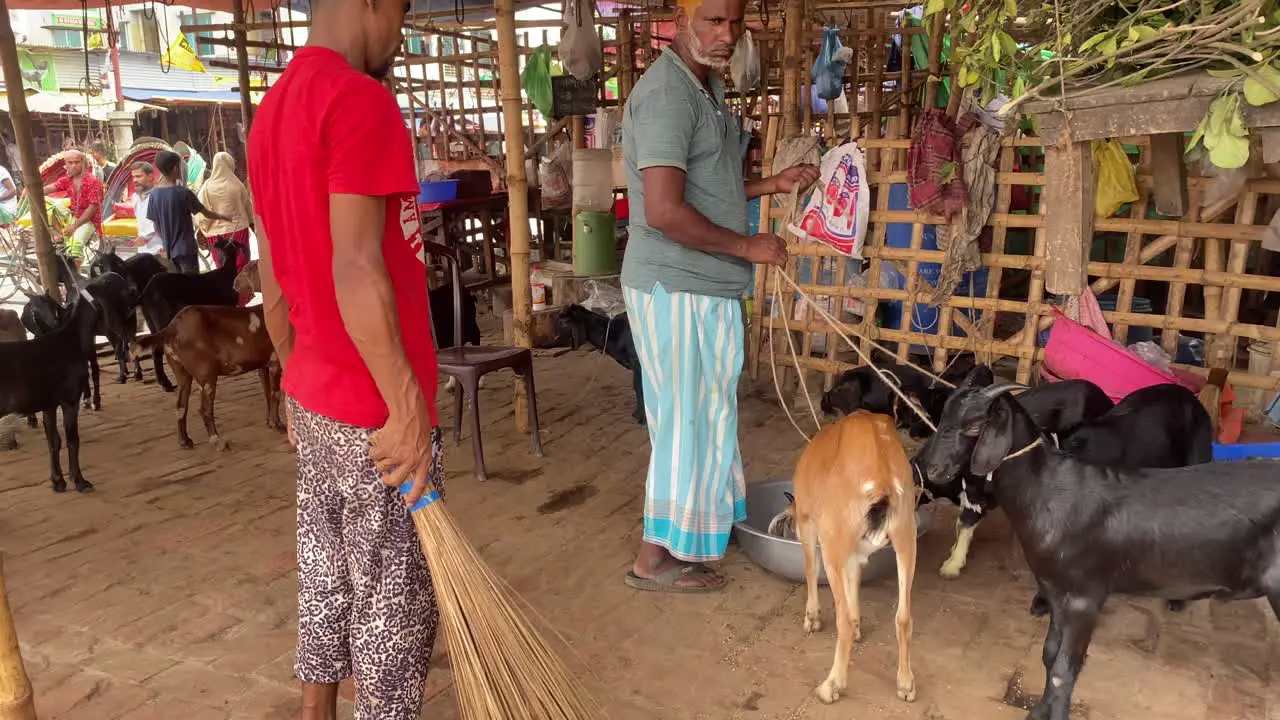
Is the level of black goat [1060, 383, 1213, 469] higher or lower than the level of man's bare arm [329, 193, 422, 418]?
lower

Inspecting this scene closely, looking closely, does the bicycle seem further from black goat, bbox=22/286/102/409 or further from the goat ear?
the goat ear

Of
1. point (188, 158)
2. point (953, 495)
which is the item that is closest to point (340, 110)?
Answer: point (953, 495)

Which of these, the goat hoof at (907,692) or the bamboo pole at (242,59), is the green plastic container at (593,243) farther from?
the goat hoof at (907,692)

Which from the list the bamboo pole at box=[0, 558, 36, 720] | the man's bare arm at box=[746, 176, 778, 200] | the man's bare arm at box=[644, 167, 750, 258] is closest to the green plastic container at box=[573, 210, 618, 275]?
the man's bare arm at box=[746, 176, 778, 200]

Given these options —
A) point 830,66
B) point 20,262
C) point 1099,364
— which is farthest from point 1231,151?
point 20,262

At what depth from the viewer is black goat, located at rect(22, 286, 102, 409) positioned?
4.93m

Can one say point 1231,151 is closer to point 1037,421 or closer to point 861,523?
point 861,523

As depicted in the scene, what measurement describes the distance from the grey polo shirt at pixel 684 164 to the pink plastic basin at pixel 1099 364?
181 centimetres

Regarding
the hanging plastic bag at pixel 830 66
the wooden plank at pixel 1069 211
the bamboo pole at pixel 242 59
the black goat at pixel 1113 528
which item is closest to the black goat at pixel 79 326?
the bamboo pole at pixel 242 59

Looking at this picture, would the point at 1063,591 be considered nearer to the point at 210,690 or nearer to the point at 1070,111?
the point at 1070,111

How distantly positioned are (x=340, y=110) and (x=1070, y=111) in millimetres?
1673

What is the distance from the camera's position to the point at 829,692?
2738 millimetres

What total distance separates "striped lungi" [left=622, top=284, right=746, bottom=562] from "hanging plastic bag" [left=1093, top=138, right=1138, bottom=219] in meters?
2.78

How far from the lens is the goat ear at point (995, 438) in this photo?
2643mm
